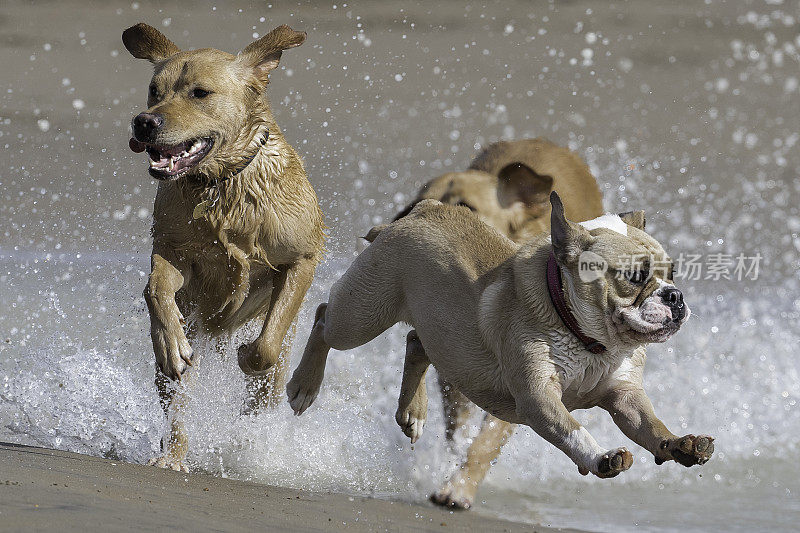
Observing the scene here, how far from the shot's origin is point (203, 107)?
5.20 meters

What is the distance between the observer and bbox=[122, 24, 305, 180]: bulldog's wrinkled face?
502 cm

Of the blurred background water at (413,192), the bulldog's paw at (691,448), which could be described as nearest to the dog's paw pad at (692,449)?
the bulldog's paw at (691,448)

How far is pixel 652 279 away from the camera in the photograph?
4023mm

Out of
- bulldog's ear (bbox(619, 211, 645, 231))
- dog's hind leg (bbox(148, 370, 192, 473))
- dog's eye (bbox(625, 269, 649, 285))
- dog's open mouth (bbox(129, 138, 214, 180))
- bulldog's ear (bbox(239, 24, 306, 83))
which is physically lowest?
dog's hind leg (bbox(148, 370, 192, 473))

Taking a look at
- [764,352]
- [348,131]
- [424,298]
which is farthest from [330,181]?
[424,298]

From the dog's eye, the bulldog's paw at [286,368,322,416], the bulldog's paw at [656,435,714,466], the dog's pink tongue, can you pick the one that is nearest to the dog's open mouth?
the dog's pink tongue

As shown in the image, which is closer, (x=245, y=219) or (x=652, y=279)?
(x=652, y=279)

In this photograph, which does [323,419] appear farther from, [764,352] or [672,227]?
[672,227]

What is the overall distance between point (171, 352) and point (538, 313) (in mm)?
1807

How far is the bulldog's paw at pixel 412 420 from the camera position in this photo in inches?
208

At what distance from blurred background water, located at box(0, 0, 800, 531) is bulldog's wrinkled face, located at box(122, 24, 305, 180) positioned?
3.57 feet

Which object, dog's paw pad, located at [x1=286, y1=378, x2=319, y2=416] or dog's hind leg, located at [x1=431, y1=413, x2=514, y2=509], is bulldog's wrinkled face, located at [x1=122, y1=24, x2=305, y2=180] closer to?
dog's paw pad, located at [x1=286, y1=378, x2=319, y2=416]

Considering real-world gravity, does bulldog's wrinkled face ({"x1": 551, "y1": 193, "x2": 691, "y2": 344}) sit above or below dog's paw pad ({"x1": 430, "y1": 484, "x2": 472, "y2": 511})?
above

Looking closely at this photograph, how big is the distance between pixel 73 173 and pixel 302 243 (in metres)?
9.01
